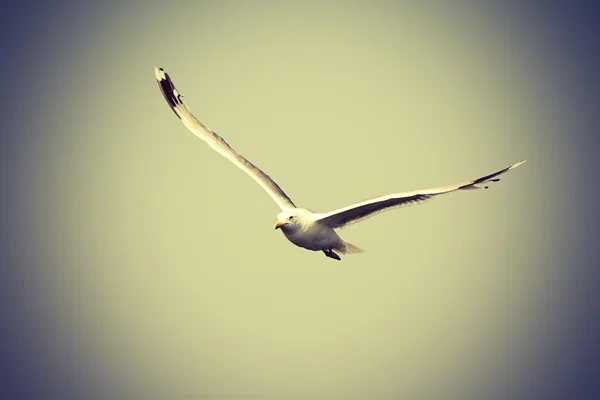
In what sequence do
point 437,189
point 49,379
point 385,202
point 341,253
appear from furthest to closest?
point 49,379 < point 341,253 < point 385,202 < point 437,189

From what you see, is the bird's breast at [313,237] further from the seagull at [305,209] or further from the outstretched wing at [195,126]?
the outstretched wing at [195,126]

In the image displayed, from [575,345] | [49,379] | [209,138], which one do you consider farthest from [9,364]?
[209,138]

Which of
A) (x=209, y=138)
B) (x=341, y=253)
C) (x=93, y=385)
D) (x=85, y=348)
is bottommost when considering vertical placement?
(x=341, y=253)

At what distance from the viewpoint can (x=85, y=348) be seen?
187250mm

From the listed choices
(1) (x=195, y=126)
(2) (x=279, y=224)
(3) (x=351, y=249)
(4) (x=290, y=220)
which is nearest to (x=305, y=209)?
(4) (x=290, y=220)

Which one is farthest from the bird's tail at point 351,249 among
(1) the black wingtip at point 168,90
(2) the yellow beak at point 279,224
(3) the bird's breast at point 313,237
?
(1) the black wingtip at point 168,90

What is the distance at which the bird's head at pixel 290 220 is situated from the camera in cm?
1783

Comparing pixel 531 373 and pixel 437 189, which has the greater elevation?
pixel 531 373

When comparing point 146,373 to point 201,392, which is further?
point 146,373

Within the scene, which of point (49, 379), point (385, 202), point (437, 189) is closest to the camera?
point (437, 189)

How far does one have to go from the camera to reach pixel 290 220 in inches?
704

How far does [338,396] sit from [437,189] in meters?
161

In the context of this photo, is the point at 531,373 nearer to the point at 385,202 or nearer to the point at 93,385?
the point at 93,385

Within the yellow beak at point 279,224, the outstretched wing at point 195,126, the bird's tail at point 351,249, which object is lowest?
the yellow beak at point 279,224
